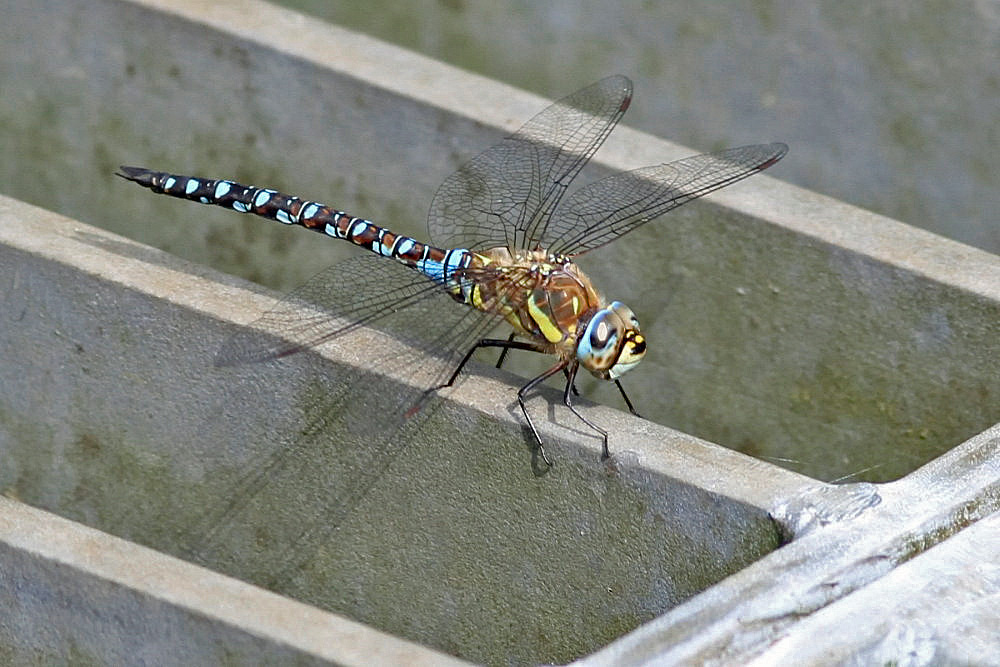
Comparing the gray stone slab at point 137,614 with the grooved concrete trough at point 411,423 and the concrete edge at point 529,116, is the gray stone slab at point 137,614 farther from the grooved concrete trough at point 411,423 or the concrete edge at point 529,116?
the concrete edge at point 529,116

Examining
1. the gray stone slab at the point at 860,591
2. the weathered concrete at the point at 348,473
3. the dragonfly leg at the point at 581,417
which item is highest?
Result: the gray stone slab at the point at 860,591

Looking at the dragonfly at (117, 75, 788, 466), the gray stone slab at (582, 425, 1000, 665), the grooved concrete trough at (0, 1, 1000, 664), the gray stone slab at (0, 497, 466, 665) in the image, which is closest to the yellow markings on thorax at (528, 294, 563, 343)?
the dragonfly at (117, 75, 788, 466)

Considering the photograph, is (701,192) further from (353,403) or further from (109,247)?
(109,247)

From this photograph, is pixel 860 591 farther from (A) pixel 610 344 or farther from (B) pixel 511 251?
(B) pixel 511 251

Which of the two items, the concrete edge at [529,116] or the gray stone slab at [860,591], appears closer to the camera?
the gray stone slab at [860,591]

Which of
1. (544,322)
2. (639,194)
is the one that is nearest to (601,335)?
(544,322)

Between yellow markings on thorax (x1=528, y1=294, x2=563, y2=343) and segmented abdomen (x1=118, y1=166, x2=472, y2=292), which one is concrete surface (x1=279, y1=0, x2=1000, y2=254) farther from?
yellow markings on thorax (x1=528, y1=294, x2=563, y2=343)

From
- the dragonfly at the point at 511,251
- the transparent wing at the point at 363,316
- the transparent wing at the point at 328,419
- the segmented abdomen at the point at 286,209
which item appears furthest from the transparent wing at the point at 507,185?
the transparent wing at the point at 328,419
